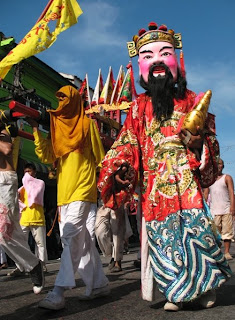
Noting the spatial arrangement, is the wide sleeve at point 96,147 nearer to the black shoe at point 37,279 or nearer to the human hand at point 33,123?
the human hand at point 33,123

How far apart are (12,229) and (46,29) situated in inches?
109

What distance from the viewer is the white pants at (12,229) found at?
4.41 meters

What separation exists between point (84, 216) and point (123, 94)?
44.6ft

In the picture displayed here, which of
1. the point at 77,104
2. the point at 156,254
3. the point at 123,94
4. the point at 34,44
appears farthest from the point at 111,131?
the point at 156,254

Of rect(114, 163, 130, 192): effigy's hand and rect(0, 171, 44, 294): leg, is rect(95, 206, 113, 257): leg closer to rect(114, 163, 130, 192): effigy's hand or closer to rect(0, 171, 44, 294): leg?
rect(0, 171, 44, 294): leg

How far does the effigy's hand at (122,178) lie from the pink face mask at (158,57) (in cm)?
95

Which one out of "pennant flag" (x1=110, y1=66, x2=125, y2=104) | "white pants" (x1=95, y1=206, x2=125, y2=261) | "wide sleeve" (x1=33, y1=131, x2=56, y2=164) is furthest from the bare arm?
"pennant flag" (x1=110, y1=66, x2=125, y2=104)

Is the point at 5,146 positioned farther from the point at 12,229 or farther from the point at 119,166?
the point at 119,166

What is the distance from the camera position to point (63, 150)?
4.11 m

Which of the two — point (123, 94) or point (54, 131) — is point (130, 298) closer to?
point (54, 131)

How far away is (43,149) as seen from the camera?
418cm

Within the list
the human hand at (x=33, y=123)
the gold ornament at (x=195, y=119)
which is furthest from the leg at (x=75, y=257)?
the gold ornament at (x=195, y=119)

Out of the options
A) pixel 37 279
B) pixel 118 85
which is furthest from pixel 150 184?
pixel 118 85

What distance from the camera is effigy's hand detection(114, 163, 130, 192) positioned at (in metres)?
3.42
